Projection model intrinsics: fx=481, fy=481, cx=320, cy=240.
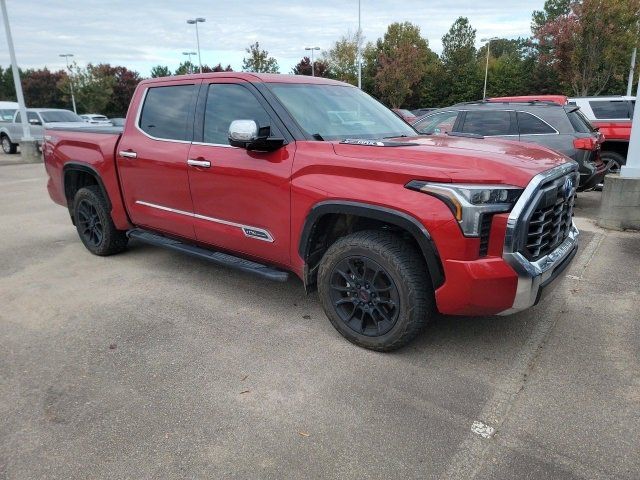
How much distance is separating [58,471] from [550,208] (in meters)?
3.05

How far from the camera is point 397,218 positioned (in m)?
2.90

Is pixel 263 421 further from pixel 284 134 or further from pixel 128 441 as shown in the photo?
pixel 284 134

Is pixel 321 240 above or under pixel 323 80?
under

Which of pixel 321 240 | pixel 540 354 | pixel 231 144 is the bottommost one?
pixel 540 354

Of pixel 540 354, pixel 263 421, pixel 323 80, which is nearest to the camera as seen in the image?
pixel 263 421

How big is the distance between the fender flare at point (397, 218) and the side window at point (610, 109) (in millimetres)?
Answer: 9436

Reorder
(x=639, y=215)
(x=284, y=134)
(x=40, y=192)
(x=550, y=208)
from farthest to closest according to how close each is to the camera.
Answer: (x=40, y=192)
(x=639, y=215)
(x=284, y=134)
(x=550, y=208)

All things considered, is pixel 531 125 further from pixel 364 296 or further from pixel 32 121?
pixel 32 121

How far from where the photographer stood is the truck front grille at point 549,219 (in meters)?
2.81

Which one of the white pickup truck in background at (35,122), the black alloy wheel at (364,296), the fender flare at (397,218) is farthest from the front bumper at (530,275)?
the white pickup truck in background at (35,122)

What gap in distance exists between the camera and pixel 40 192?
33.3ft

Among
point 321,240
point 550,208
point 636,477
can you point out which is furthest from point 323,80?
point 636,477

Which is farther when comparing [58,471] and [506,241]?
[506,241]

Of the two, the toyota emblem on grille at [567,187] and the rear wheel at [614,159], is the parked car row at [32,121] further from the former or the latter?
the toyota emblem on grille at [567,187]
